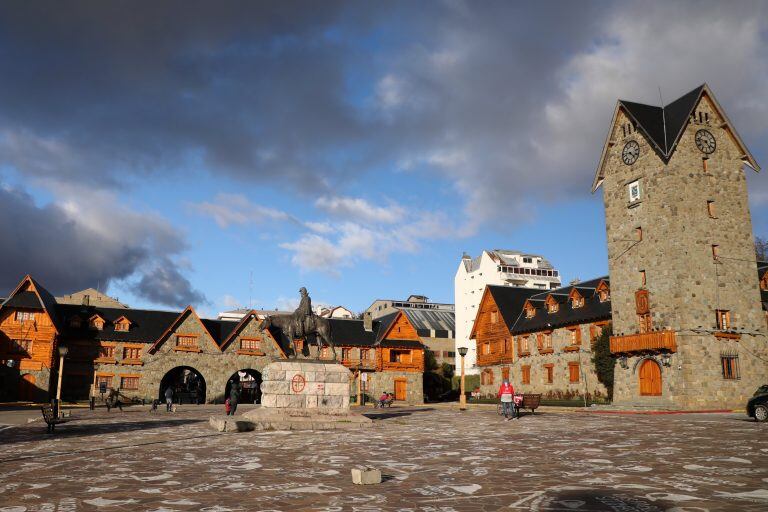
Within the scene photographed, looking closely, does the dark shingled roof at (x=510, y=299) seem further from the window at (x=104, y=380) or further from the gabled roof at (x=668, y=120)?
the window at (x=104, y=380)

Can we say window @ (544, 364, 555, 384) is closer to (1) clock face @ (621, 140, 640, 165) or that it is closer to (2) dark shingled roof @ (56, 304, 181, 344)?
(1) clock face @ (621, 140, 640, 165)

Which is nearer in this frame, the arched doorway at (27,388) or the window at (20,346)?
the arched doorway at (27,388)

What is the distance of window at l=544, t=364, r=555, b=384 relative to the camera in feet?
168

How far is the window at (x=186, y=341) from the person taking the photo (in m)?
57.9

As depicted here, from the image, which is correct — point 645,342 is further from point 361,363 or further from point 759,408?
point 361,363

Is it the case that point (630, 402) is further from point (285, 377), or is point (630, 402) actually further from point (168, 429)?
point (168, 429)

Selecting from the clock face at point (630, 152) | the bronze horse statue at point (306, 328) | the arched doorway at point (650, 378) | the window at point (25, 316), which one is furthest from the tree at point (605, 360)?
the window at point (25, 316)

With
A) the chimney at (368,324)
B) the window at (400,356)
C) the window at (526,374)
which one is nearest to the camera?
the window at (526,374)

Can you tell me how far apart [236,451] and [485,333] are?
51024 millimetres

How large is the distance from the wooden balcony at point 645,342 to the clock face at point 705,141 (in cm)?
1322

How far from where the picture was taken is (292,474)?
11453 millimetres

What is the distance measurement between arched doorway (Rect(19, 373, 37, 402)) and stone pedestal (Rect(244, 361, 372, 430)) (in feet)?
127

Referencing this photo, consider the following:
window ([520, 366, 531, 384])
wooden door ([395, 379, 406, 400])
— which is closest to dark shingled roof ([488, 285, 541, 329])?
window ([520, 366, 531, 384])

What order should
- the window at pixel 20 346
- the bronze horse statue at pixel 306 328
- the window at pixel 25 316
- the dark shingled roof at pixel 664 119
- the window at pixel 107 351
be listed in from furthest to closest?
1. the window at pixel 107 351
2. the window at pixel 25 316
3. the window at pixel 20 346
4. the dark shingled roof at pixel 664 119
5. the bronze horse statue at pixel 306 328
